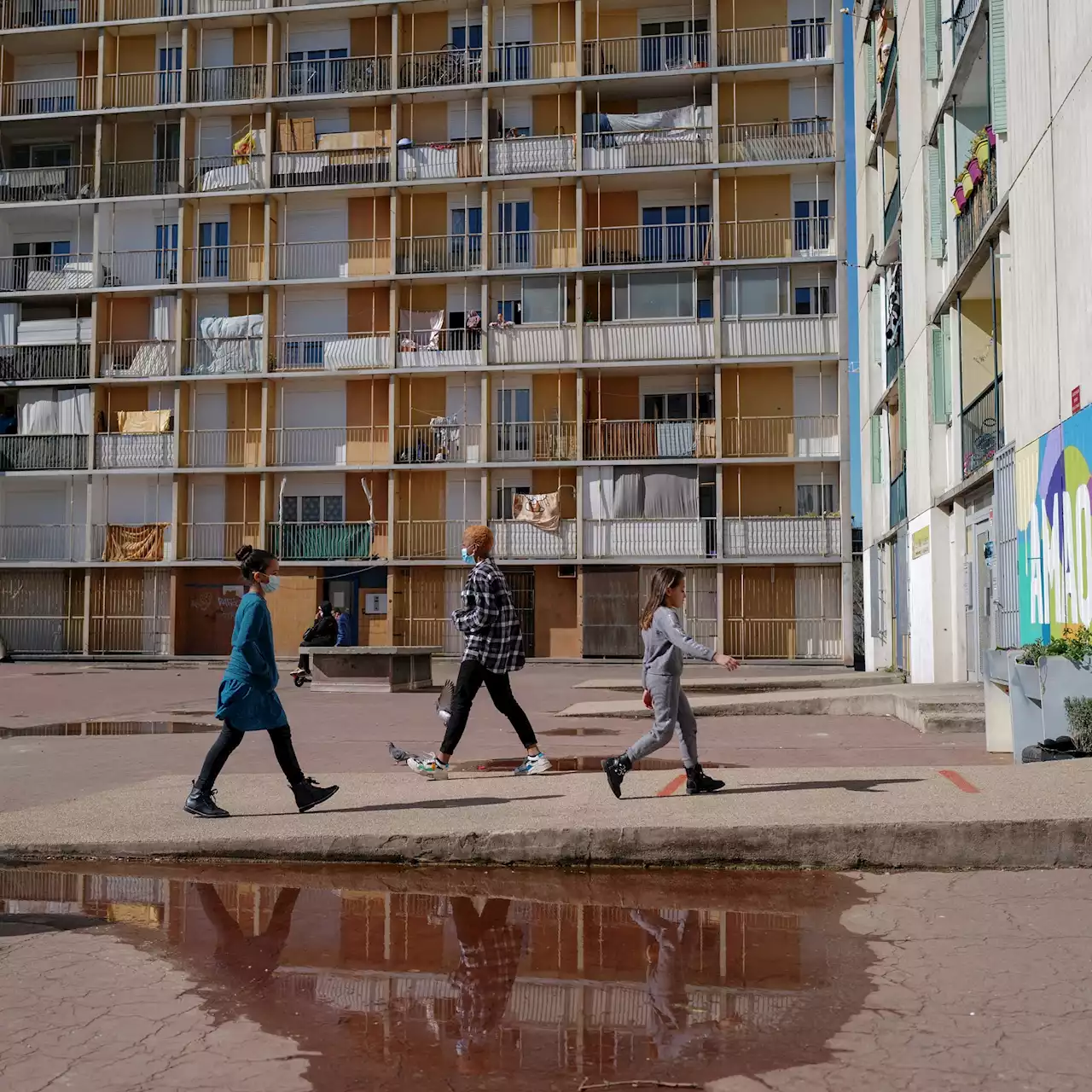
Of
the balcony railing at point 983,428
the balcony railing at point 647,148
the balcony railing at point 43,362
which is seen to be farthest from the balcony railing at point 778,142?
the balcony railing at point 43,362

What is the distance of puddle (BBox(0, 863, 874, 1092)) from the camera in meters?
3.55

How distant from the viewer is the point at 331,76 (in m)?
39.0

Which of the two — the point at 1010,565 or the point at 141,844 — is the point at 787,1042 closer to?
the point at 141,844

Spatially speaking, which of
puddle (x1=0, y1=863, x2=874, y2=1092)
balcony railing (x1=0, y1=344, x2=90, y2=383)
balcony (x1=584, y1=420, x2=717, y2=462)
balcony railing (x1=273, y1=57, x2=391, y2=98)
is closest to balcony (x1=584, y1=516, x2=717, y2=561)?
balcony (x1=584, y1=420, x2=717, y2=462)

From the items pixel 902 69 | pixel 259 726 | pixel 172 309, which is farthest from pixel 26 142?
pixel 259 726

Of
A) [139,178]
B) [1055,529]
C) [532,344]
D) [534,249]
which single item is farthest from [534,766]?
[139,178]

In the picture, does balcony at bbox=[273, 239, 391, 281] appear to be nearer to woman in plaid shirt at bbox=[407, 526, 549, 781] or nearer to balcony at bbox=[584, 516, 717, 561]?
balcony at bbox=[584, 516, 717, 561]

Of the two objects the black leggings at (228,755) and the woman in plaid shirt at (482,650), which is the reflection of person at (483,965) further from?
the woman in plaid shirt at (482,650)

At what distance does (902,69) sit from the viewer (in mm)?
21797

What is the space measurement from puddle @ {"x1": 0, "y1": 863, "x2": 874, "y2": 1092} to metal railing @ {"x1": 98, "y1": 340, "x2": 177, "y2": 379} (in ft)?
113

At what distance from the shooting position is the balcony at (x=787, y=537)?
116 feet

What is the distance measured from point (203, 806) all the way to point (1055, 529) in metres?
8.84

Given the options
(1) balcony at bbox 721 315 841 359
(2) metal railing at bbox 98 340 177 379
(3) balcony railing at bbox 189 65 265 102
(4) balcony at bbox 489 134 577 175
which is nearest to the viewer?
(1) balcony at bbox 721 315 841 359

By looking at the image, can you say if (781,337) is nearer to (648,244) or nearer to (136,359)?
(648,244)
